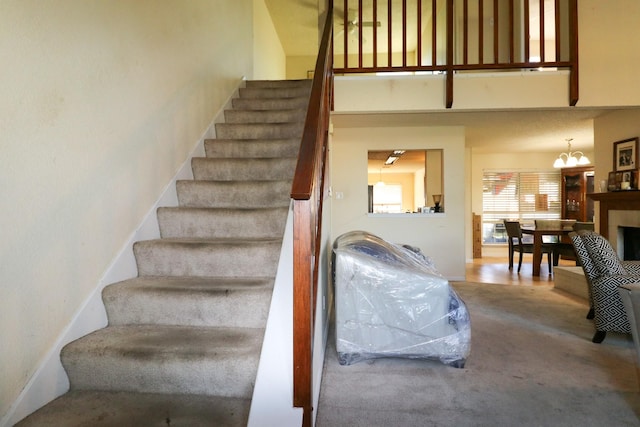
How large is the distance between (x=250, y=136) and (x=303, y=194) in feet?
7.11

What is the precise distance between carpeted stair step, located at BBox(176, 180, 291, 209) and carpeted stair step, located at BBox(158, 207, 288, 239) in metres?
0.20

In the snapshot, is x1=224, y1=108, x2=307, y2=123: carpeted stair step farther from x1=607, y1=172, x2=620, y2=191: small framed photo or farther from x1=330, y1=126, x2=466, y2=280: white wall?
x1=607, y1=172, x2=620, y2=191: small framed photo

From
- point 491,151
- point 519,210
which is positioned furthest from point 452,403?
point 519,210

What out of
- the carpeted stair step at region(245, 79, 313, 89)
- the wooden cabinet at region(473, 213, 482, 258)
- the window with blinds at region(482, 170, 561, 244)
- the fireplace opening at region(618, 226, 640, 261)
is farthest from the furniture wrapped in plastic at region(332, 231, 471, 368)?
the window with blinds at region(482, 170, 561, 244)

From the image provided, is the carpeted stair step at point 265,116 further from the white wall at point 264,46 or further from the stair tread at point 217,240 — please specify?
the white wall at point 264,46

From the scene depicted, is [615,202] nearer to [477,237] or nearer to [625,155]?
[625,155]

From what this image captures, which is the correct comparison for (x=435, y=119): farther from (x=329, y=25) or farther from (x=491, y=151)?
(x=491, y=151)

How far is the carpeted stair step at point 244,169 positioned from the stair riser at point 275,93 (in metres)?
1.47

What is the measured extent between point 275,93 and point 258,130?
1.00m

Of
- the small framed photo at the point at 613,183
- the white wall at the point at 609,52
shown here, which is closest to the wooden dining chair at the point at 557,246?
the small framed photo at the point at 613,183

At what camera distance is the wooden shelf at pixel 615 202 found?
4141 millimetres

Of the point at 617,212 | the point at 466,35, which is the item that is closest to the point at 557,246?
the point at 617,212

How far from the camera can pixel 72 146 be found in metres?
1.66

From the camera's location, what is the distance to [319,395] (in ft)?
6.45
